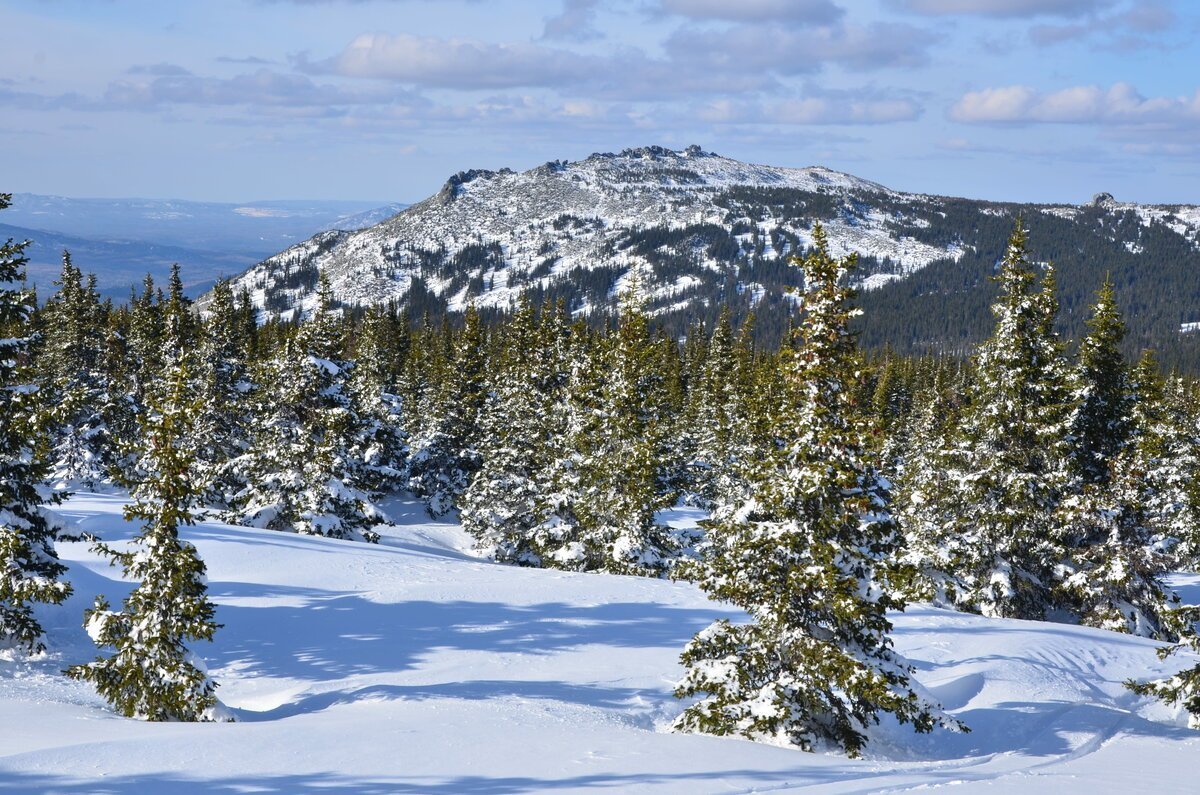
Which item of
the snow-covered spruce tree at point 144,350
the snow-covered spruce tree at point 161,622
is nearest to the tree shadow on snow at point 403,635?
the snow-covered spruce tree at point 161,622

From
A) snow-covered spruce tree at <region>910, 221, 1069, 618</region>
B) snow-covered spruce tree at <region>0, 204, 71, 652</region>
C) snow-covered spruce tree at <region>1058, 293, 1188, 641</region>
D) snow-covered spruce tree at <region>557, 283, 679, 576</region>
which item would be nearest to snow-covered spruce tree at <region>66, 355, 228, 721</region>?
snow-covered spruce tree at <region>0, 204, 71, 652</region>

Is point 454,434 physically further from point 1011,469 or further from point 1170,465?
point 1170,465

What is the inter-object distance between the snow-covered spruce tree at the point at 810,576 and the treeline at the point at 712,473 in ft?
0.15

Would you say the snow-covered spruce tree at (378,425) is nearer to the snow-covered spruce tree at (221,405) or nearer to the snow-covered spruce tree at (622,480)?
the snow-covered spruce tree at (221,405)

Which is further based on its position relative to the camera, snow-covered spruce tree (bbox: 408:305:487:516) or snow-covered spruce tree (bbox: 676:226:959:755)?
snow-covered spruce tree (bbox: 408:305:487:516)

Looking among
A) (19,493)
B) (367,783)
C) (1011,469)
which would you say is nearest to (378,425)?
(19,493)

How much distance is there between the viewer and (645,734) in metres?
12.9

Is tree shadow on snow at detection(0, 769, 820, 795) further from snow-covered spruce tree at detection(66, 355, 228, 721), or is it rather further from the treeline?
snow-covered spruce tree at detection(66, 355, 228, 721)

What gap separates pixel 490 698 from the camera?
15438 millimetres

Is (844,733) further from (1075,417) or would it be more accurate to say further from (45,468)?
(1075,417)

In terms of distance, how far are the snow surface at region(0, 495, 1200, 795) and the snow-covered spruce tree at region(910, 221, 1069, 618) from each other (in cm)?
305

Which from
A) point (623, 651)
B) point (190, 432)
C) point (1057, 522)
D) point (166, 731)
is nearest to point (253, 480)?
point (190, 432)

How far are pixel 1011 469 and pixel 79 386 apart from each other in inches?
1703

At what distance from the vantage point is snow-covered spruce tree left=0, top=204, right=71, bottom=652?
50.8ft
